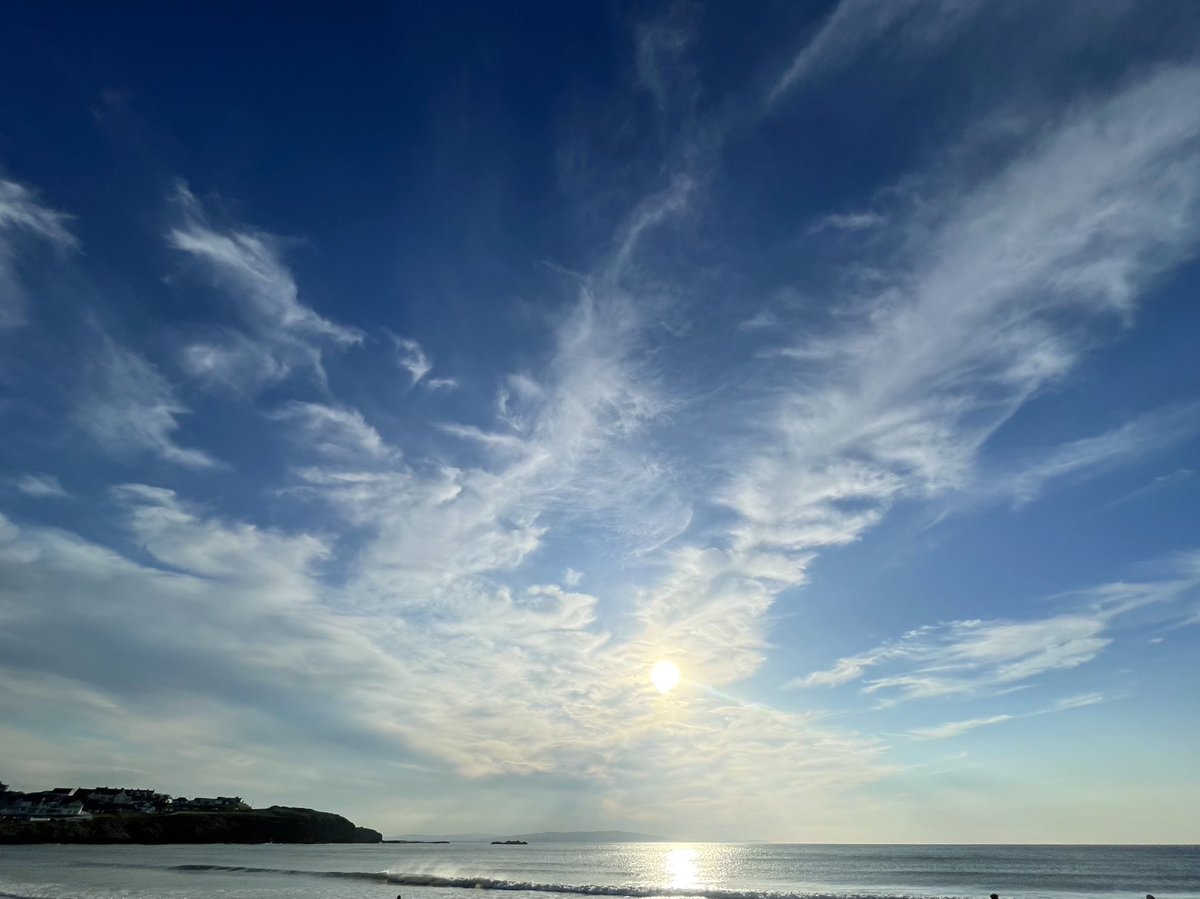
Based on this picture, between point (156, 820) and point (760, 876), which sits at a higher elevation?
point (156, 820)

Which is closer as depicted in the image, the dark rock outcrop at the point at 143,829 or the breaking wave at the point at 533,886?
the breaking wave at the point at 533,886

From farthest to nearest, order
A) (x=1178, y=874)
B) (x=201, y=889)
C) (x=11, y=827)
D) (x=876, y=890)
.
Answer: (x=11, y=827) < (x=1178, y=874) < (x=876, y=890) < (x=201, y=889)

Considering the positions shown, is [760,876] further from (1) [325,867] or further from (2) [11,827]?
(2) [11,827]

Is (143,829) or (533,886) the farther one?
(143,829)

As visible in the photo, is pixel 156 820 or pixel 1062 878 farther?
pixel 156 820

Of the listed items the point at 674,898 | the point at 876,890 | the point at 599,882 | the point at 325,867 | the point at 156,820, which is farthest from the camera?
the point at 156,820

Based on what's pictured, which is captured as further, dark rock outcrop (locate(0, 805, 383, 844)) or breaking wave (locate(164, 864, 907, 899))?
dark rock outcrop (locate(0, 805, 383, 844))

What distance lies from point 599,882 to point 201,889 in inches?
2016

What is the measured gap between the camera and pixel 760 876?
113938 mm

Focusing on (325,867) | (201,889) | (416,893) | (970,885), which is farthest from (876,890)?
(325,867)

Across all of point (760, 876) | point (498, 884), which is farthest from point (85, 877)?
point (760, 876)

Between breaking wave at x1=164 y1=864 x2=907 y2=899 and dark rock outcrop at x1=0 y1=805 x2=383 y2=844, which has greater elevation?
dark rock outcrop at x1=0 y1=805 x2=383 y2=844

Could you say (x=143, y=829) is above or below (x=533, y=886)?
above

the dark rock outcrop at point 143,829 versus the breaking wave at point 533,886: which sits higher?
the dark rock outcrop at point 143,829
